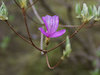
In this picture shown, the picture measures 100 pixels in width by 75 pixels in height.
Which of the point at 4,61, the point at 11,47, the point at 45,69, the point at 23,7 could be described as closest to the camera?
the point at 23,7

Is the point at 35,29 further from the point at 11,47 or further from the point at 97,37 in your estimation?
the point at 97,37

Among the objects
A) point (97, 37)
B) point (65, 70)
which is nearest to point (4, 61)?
point (65, 70)

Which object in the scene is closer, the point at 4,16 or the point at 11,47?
the point at 4,16

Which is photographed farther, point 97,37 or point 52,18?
point 97,37

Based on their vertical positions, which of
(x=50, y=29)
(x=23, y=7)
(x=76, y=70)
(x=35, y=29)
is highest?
(x=23, y=7)

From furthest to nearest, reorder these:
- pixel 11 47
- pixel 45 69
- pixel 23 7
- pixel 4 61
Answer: pixel 11 47 < pixel 4 61 < pixel 45 69 < pixel 23 7

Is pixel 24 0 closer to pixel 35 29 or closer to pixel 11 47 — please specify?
pixel 35 29

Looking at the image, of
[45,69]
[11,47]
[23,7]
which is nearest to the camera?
[23,7]

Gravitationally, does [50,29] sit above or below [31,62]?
above

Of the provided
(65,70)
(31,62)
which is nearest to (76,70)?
(65,70)
